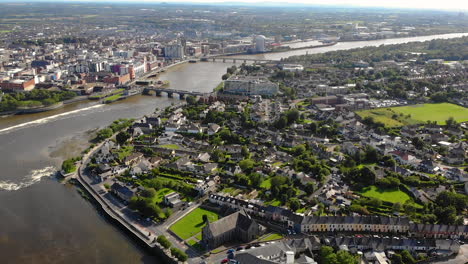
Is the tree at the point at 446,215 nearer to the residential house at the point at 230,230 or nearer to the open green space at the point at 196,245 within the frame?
the residential house at the point at 230,230

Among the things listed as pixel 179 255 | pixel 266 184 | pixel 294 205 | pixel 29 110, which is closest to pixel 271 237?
pixel 294 205

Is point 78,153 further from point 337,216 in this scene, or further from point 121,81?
point 121,81

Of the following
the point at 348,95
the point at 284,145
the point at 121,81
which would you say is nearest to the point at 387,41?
the point at 348,95

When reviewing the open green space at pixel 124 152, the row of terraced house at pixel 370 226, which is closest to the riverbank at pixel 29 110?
the open green space at pixel 124 152

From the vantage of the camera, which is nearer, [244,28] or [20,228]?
[20,228]

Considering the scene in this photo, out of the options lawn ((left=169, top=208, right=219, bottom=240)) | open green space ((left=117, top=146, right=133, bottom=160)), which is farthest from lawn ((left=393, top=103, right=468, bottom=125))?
open green space ((left=117, top=146, right=133, bottom=160))

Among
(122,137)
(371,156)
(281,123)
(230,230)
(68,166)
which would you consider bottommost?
(230,230)

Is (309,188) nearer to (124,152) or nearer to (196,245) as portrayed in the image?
(196,245)
